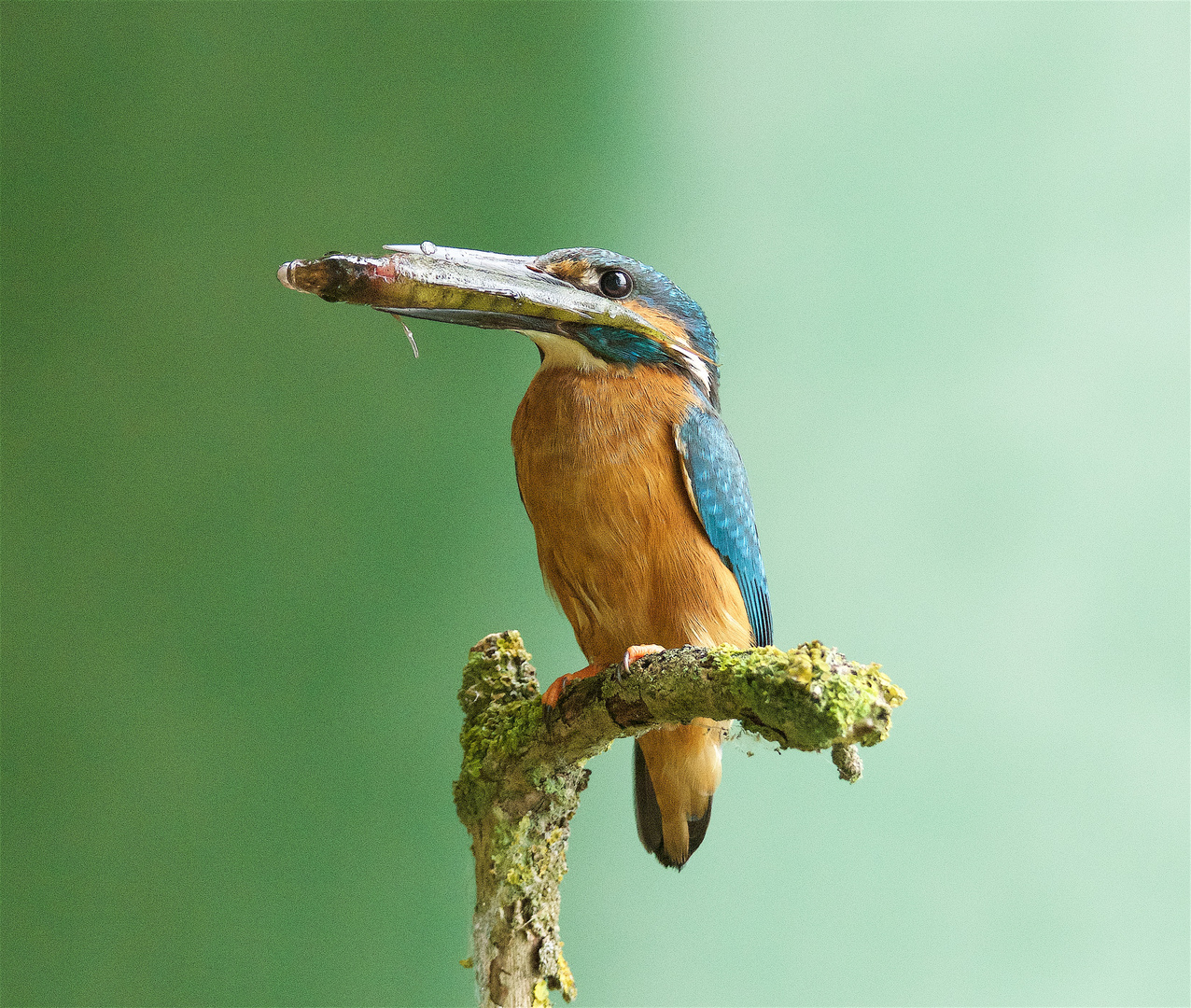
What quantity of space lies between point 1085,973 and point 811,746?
1.60m

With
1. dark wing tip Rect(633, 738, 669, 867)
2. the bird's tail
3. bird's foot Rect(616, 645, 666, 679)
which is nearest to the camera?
bird's foot Rect(616, 645, 666, 679)

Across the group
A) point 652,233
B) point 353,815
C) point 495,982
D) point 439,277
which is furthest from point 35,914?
point 652,233

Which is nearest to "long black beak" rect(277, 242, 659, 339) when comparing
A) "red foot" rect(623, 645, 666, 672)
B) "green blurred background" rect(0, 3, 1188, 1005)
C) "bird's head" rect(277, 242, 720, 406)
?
"bird's head" rect(277, 242, 720, 406)

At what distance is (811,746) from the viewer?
1.04 metres

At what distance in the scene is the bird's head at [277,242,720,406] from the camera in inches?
48.4

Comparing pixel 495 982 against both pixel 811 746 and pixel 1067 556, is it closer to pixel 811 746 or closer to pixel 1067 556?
pixel 811 746

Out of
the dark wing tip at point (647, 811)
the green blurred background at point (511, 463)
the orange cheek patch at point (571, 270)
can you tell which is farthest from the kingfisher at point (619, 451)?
the green blurred background at point (511, 463)

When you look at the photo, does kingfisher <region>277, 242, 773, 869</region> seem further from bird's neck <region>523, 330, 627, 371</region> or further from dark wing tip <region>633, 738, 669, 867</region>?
dark wing tip <region>633, 738, 669, 867</region>

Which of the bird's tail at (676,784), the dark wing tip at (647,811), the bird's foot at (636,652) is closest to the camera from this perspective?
the bird's foot at (636,652)

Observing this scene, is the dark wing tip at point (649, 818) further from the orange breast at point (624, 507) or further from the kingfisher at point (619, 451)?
the orange breast at point (624, 507)

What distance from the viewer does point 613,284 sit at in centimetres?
139

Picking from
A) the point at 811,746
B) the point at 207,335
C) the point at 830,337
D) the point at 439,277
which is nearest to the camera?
the point at 811,746

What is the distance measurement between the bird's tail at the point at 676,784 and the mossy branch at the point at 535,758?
0.16m

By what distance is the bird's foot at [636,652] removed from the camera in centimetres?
126
